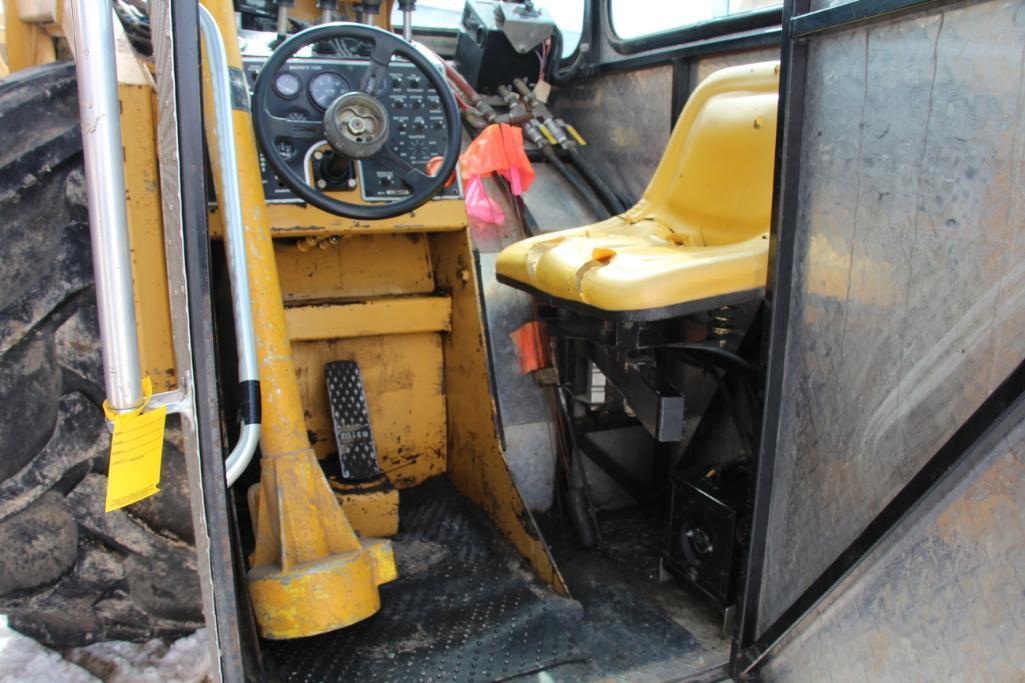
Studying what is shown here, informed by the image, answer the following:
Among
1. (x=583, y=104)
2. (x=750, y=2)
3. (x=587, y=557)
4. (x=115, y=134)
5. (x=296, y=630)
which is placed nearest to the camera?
(x=115, y=134)

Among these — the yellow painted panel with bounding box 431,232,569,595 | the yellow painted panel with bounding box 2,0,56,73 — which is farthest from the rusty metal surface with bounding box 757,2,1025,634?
the yellow painted panel with bounding box 2,0,56,73

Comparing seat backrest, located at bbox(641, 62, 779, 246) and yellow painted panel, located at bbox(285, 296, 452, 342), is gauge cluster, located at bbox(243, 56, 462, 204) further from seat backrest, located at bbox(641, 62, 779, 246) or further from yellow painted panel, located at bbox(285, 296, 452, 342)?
seat backrest, located at bbox(641, 62, 779, 246)

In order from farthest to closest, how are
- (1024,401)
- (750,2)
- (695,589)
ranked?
(750,2) → (695,589) → (1024,401)

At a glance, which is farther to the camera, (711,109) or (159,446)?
(711,109)

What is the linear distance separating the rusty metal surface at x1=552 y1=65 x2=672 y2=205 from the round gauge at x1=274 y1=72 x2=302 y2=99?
1.25 metres

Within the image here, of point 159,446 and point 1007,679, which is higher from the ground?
point 159,446

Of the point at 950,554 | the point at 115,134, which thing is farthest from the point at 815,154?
the point at 115,134

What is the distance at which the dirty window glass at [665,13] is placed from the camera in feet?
7.47

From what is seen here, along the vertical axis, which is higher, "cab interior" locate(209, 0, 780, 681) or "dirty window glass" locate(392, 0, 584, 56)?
"dirty window glass" locate(392, 0, 584, 56)

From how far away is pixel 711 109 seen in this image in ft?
6.23

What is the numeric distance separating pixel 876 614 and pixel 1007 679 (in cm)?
20

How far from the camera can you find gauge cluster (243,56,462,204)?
172 cm

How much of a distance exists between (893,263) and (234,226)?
985 mm

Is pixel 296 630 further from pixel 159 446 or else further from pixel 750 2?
pixel 750 2
